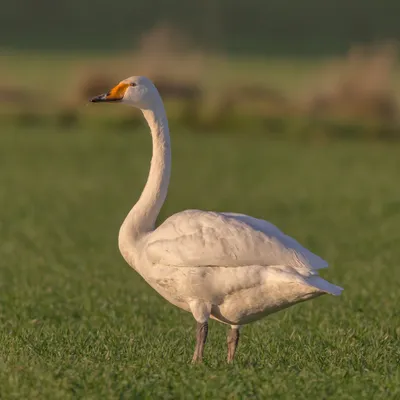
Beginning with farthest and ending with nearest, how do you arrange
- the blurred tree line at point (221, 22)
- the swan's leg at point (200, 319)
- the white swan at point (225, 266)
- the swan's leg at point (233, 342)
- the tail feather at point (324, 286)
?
the blurred tree line at point (221, 22), the swan's leg at point (233, 342), the swan's leg at point (200, 319), the white swan at point (225, 266), the tail feather at point (324, 286)

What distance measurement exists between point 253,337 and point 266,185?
52.7 feet

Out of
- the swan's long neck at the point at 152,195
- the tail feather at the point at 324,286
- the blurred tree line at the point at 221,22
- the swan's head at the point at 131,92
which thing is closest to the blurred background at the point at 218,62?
the blurred tree line at the point at 221,22

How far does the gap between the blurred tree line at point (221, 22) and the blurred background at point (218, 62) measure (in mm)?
82

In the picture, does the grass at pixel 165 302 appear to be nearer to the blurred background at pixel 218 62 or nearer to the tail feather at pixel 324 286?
the tail feather at pixel 324 286

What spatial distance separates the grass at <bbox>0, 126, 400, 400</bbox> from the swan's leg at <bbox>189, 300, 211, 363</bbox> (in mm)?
91

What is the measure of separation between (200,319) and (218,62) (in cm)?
5221

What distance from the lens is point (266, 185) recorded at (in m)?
25.4

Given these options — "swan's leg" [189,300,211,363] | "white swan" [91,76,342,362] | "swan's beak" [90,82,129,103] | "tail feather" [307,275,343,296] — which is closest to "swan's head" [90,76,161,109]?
"swan's beak" [90,82,129,103]

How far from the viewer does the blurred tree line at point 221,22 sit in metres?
67.9

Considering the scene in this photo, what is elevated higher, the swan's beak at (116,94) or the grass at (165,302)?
the swan's beak at (116,94)

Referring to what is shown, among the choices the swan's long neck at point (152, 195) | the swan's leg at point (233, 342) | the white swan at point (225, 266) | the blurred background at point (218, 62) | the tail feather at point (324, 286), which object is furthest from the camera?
the blurred background at point (218, 62)

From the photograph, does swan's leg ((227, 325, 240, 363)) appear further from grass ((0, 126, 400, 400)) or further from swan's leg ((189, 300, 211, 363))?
swan's leg ((189, 300, 211, 363))

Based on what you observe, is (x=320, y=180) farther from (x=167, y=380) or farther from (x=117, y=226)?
(x=167, y=380)

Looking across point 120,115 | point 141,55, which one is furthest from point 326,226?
point 141,55
